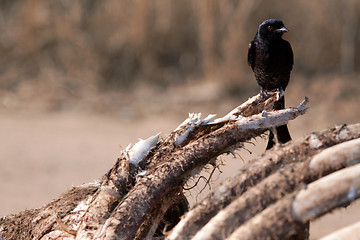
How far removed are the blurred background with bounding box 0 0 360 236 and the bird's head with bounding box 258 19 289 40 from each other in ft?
12.4

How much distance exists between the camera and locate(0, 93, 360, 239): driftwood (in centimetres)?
170

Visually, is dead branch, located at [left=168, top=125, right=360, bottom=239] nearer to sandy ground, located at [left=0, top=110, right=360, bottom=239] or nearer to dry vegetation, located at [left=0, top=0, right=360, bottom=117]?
sandy ground, located at [left=0, top=110, right=360, bottom=239]

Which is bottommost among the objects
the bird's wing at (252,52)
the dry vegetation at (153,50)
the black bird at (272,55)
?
the black bird at (272,55)

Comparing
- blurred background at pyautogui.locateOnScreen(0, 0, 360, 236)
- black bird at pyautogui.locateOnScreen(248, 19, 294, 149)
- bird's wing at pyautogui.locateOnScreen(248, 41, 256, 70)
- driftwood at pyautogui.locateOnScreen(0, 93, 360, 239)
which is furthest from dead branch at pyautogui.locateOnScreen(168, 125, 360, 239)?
blurred background at pyautogui.locateOnScreen(0, 0, 360, 236)

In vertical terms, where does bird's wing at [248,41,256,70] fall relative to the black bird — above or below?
above

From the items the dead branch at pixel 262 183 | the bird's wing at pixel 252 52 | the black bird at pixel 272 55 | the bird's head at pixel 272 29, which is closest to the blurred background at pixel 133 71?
the bird's wing at pixel 252 52

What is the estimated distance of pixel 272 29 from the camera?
3617 mm

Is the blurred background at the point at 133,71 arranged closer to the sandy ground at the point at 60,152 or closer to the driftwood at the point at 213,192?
the sandy ground at the point at 60,152

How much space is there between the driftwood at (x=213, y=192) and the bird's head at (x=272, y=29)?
1.09 metres

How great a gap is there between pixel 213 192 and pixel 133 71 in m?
8.74

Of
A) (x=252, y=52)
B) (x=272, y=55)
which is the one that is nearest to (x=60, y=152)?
(x=252, y=52)

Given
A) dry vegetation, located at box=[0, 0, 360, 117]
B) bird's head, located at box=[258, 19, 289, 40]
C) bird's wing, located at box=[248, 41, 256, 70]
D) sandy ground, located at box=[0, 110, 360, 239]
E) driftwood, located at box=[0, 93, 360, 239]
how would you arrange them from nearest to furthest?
driftwood, located at box=[0, 93, 360, 239]
bird's head, located at box=[258, 19, 289, 40]
bird's wing, located at box=[248, 41, 256, 70]
sandy ground, located at box=[0, 110, 360, 239]
dry vegetation, located at box=[0, 0, 360, 117]

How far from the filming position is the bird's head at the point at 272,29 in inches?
142

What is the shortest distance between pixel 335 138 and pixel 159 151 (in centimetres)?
65
